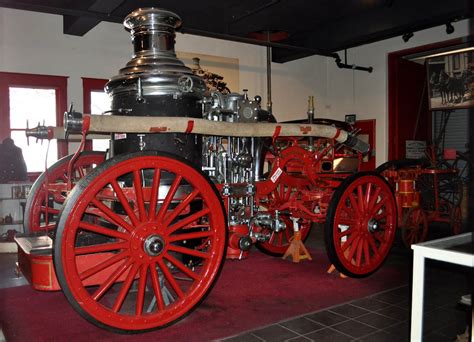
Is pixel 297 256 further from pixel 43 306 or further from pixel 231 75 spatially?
pixel 231 75

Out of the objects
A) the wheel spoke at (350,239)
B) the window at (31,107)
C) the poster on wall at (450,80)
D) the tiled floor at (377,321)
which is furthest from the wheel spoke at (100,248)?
the poster on wall at (450,80)

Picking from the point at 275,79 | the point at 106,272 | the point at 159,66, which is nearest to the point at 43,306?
the point at 106,272

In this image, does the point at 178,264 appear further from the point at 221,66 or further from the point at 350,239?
the point at 221,66

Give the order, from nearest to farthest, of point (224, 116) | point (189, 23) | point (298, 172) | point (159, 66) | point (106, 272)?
point (106, 272) < point (159, 66) < point (224, 116) < point (298, 172) < point (189, 23)

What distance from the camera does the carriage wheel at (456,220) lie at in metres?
5.41

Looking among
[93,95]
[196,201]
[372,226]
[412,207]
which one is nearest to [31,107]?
[93,95]

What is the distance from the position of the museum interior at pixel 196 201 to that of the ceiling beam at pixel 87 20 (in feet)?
0.11

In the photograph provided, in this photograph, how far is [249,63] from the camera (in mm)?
8633

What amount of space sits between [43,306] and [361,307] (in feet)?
7.42

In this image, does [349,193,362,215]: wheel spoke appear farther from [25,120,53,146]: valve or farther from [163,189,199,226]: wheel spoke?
[25,120,53,146]: valve

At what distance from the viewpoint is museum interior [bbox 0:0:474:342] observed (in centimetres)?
249

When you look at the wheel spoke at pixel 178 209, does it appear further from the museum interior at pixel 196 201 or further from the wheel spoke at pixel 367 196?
the wheel spoke at pixel 367 196

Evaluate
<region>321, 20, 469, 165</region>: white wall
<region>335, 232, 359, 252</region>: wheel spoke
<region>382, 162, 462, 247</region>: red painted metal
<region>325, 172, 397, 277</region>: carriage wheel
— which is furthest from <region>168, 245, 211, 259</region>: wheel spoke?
<region>321, 20, 469, 165</region>: white wall

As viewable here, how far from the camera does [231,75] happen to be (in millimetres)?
8375
